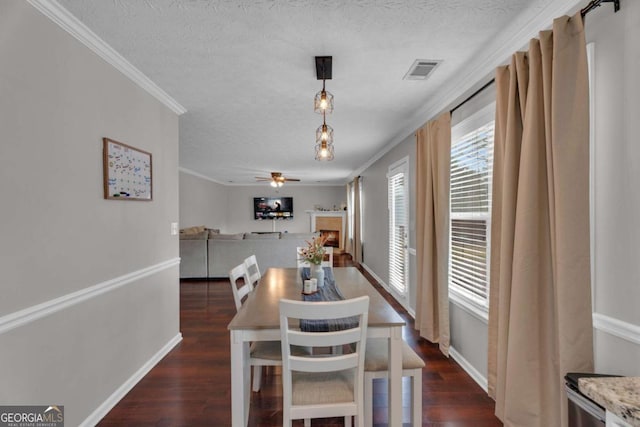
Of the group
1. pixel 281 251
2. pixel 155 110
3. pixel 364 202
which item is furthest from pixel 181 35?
pixel 364 202

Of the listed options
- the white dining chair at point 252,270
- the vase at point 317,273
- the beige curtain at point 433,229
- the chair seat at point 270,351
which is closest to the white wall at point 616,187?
the beige curtain at point 433,229

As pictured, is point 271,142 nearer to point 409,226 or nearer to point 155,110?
point 155,110

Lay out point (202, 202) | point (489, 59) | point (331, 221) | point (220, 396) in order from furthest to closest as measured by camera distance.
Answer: point (331, 221), point (202, 202), point (220, 396), point (489, 59)

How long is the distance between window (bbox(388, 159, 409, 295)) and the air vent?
174cm

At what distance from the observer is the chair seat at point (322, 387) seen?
5.15 feet

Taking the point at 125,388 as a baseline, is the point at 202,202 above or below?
above

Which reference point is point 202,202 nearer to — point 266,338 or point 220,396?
point 220,396

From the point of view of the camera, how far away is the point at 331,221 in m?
11.0

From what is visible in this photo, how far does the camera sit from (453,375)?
2619mm

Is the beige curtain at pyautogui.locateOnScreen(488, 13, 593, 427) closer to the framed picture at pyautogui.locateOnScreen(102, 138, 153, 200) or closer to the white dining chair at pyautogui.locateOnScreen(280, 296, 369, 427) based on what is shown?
the white dining chair at pyautogui.locateOnScreen(280, 296, 369, 427)

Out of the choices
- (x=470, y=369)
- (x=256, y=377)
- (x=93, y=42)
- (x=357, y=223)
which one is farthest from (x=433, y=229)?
(x=357, y=223)

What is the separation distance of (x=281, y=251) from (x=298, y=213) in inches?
181

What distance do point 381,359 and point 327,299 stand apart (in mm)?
502

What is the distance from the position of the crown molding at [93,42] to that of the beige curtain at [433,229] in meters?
2.62
